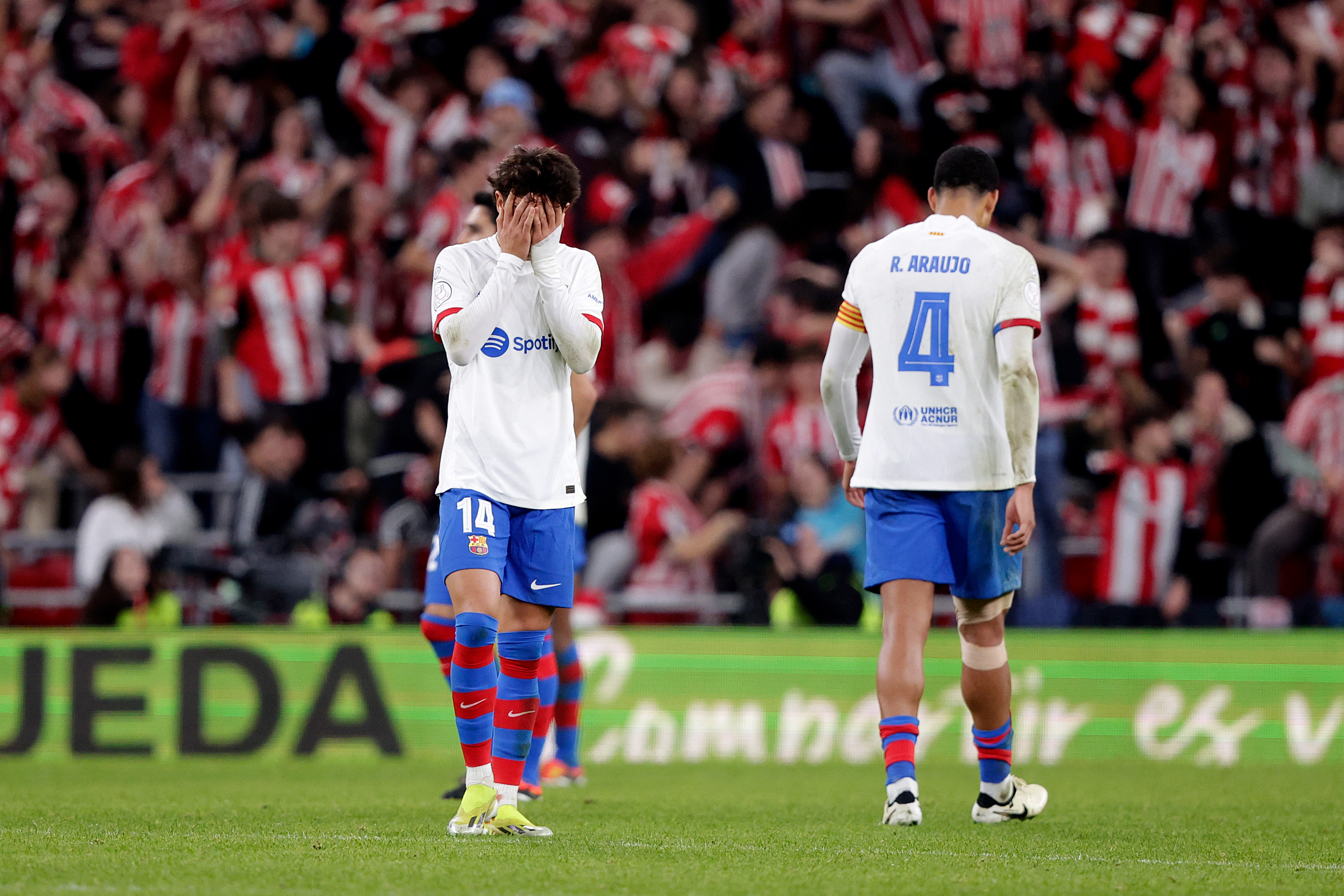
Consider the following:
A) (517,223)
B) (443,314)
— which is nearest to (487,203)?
(517,223)

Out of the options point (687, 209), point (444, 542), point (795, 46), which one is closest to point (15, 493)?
point (687, 209)

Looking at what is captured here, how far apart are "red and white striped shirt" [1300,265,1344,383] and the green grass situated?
4651mm

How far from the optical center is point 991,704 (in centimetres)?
638

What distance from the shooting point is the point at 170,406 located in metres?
14.4

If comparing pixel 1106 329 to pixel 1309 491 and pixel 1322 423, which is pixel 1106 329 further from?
pixel 1309 491

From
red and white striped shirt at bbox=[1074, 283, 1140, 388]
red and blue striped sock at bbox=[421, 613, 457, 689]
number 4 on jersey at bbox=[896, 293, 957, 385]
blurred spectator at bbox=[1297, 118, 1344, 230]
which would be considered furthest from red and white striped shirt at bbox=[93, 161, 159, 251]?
number 4 on jersey at bbox=[896, 293, 957, 385]

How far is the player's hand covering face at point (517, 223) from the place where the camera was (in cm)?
575

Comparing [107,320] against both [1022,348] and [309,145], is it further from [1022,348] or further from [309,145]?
[1022,348]

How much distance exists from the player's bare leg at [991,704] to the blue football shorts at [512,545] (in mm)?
1556

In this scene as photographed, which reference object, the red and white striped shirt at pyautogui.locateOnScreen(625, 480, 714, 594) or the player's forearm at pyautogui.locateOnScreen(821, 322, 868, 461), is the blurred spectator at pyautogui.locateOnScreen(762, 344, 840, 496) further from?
the player's forearm at pyautogui.locateOnScreen(821, 322, 868, 461)

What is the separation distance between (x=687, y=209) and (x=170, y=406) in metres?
4.78

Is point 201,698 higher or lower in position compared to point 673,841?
lower

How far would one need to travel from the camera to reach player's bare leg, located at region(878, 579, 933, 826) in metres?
6.11

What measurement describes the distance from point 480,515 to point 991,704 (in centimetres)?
211
